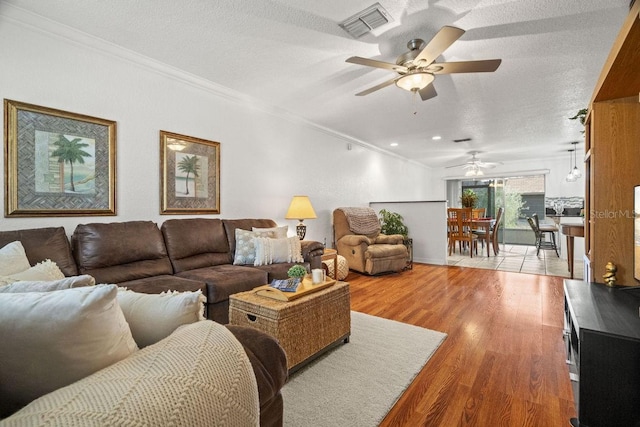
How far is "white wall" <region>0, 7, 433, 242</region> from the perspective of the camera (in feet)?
7.43

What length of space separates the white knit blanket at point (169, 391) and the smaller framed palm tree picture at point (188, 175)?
8.28 ft

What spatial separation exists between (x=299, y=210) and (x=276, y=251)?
3.27 feet

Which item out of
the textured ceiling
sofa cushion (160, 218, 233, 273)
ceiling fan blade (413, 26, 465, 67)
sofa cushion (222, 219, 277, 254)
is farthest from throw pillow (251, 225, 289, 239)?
ceiling fan blade (413, 26, 465, 67)

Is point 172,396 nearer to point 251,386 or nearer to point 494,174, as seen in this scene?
point 251,386

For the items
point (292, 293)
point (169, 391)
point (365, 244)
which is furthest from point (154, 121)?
point (365, 244)

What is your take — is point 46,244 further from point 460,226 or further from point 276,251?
point 460,226

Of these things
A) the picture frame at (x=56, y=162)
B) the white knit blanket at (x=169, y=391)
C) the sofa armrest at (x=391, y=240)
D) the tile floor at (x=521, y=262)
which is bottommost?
the tile floor at (x=521, y=262)

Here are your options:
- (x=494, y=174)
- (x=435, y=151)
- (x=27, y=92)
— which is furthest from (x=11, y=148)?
(x=494, y=174)

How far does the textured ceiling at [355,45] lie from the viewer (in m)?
2.11

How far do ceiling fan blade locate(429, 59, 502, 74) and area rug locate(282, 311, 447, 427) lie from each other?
7.04 feet

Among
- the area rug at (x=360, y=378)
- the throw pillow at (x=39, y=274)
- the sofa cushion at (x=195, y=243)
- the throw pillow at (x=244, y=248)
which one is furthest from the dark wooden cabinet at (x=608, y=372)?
the sofa cushion at (x=195, y=243)

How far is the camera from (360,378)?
1.89 metres

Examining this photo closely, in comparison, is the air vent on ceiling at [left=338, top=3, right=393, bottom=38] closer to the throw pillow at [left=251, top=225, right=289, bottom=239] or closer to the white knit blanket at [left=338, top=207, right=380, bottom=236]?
the throw pillow at [left=251, top=225, right=289, bottom=239]

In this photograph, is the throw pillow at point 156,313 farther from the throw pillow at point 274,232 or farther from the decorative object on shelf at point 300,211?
the decorative object on shelf at point 300,211
